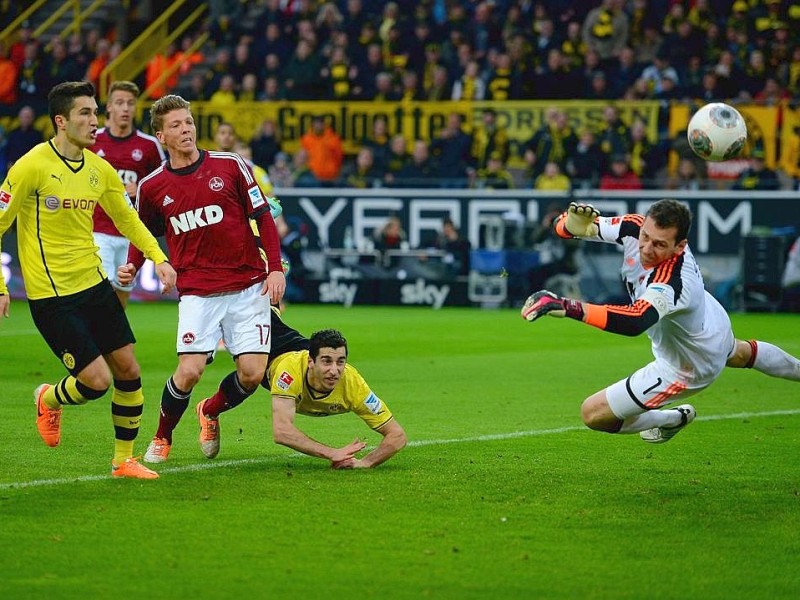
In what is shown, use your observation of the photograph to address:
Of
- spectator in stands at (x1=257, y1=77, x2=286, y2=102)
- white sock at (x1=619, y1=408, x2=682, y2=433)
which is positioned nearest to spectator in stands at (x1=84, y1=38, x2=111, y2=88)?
spectator in stands at (x1=257, y1=77, x2=286, y2=102)

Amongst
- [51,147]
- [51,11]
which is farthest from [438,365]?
[51,11]

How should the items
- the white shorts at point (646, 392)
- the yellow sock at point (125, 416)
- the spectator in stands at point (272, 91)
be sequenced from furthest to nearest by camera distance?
the spectator in stands at point (272, 91), the yellow sock at point (125, 416), the white shorts at point (646, 392)

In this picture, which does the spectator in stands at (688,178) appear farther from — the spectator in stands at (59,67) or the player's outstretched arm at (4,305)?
the player's outstretched arm at (4,305)

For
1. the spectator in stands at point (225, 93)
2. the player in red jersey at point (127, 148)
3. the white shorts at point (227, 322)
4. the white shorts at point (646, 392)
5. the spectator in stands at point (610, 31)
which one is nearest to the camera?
the white shorts at point (646, 392)

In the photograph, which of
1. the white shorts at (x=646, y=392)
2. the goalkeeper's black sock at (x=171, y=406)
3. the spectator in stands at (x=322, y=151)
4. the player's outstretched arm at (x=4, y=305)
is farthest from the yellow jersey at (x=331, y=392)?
the spectator in stands at (x=322, y=151)

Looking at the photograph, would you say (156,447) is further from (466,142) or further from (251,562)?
(466,142)

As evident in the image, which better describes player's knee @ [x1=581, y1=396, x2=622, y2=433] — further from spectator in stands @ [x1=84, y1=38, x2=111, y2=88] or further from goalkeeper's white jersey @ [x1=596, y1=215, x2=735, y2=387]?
spectator in stands @ [x1=84, y1=38, x2=111, y2=88]

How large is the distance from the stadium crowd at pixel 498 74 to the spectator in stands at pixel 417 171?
0.02 metres

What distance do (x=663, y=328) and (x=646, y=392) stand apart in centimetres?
38

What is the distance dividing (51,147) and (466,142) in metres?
14.8

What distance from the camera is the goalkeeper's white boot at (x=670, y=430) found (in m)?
8.12

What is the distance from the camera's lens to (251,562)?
5781mm

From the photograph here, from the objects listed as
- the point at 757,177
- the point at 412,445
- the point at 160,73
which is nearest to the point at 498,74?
the point at 757,177

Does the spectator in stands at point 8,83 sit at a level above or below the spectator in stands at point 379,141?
above
